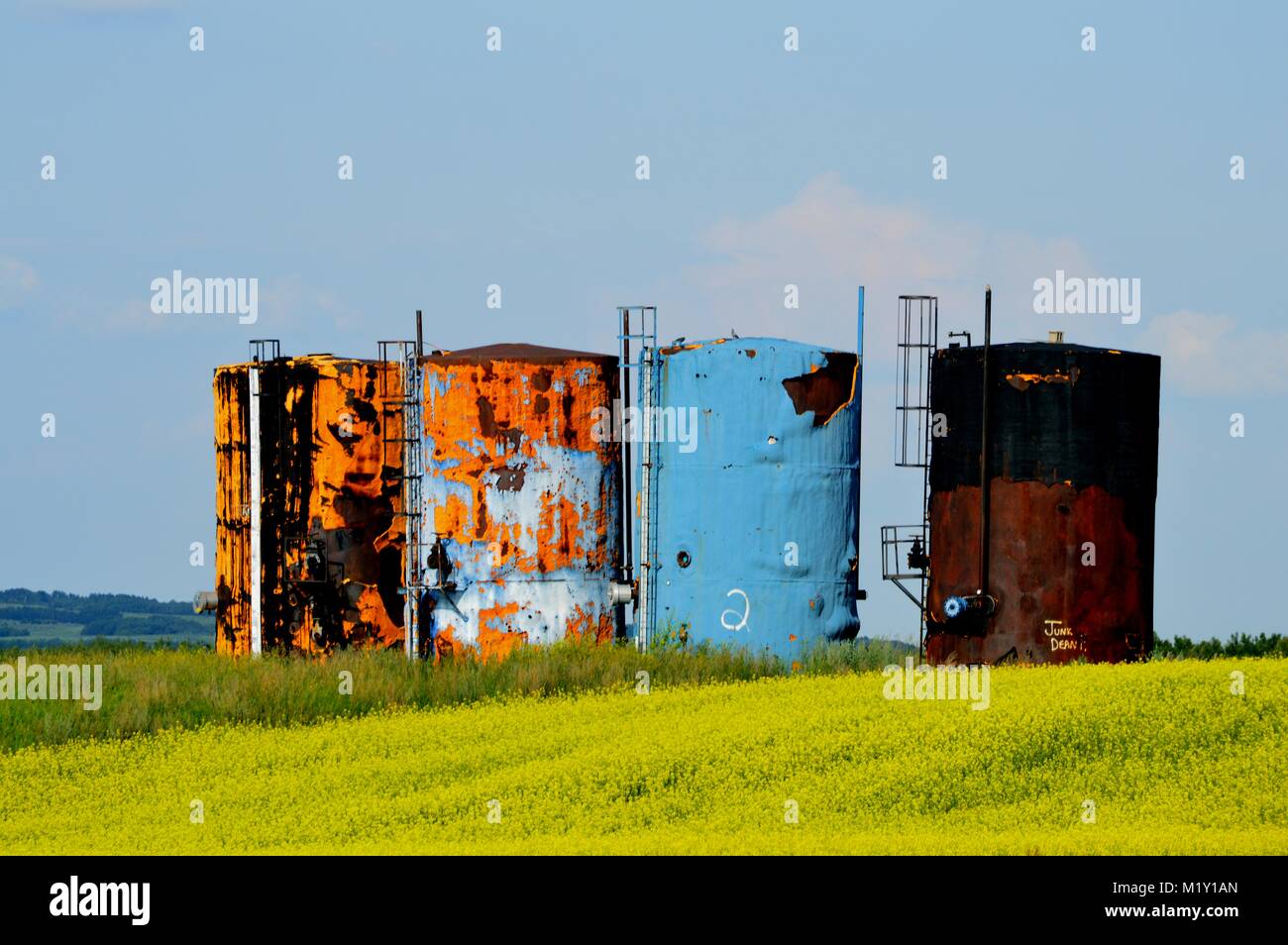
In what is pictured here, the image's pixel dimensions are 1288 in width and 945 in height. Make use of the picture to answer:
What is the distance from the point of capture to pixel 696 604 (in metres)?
28.3

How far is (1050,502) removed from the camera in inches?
1027

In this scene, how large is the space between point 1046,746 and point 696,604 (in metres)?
8.27

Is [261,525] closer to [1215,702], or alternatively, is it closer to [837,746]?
[837,746]

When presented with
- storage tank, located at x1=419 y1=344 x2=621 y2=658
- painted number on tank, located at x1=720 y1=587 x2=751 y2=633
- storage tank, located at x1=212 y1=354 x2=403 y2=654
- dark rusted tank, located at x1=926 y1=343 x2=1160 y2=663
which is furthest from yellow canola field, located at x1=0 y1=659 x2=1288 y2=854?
storage tank, located at x1=212 y1=354 x2=403 y2=654

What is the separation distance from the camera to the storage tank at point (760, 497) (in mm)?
28047

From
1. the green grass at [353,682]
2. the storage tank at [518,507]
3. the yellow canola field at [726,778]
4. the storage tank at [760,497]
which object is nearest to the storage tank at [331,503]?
the green grass at [353,682]

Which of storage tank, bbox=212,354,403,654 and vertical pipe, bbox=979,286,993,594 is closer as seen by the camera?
vertical pipe, bbox=979,286,993,594

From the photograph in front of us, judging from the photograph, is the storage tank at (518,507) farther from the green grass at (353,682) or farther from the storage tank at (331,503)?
the storage tank at (331,503)

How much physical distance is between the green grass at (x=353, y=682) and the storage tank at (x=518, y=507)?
80 cm

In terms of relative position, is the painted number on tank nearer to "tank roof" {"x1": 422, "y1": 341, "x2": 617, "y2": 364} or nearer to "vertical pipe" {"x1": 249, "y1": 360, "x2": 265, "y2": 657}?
"tank roof" {"x1": 422, "y1": 341, "x2": 617, "y2": 364}

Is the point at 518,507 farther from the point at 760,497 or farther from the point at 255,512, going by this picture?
the point at 255,512

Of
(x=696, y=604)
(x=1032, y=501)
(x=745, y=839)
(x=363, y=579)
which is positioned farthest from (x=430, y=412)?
(x=745, y=839)

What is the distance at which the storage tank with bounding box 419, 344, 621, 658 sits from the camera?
29.1 metres

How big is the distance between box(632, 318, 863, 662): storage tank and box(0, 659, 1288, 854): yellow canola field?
3377 millimetres
